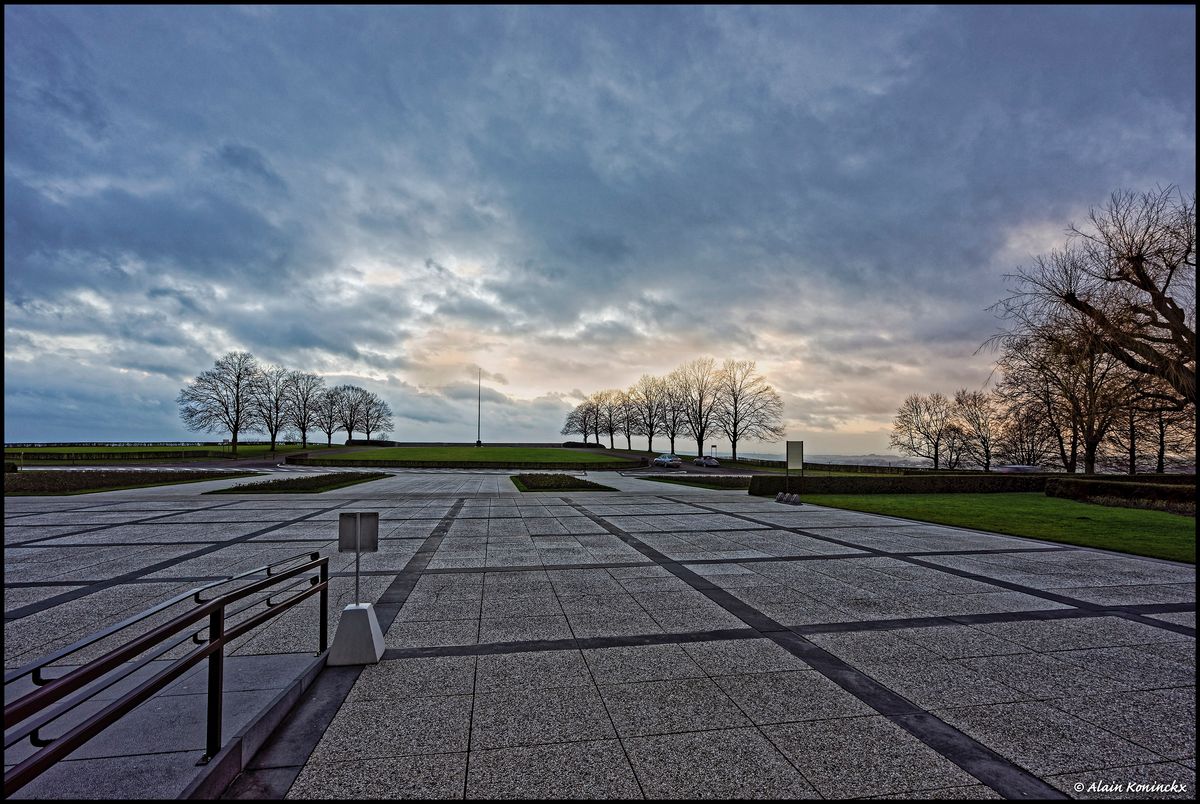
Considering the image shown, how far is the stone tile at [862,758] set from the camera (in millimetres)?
4352

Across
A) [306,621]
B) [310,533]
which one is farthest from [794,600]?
[310,533]

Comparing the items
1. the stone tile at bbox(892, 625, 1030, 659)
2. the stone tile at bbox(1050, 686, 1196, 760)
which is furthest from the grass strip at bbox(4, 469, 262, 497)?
the stone tile at bbox(1050, 686, 1196, 760)

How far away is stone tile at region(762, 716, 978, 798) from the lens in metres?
4.35

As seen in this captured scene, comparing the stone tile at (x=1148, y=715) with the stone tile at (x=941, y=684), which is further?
the stone tile at (x=941, y=684)

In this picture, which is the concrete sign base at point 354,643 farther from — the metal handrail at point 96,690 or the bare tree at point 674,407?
the bare tree at point 674,407

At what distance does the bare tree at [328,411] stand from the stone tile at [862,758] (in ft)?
301

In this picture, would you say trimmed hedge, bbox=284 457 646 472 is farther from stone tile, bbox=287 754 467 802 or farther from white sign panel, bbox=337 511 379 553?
stone tile, bbox=287 754 467 802

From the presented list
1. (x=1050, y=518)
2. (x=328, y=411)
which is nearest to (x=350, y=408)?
(x=328, y=411)

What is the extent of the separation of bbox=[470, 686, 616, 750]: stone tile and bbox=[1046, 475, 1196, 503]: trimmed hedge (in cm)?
2390

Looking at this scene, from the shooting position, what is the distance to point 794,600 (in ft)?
28.5

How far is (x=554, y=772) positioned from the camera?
4441 mm

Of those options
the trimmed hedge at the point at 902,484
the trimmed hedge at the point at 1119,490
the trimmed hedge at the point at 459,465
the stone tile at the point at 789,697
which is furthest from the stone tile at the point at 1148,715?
the trimmed hedge at the point at 459,465

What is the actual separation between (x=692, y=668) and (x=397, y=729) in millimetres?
2980

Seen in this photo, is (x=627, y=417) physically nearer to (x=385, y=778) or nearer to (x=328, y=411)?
(x=328, y=411)
